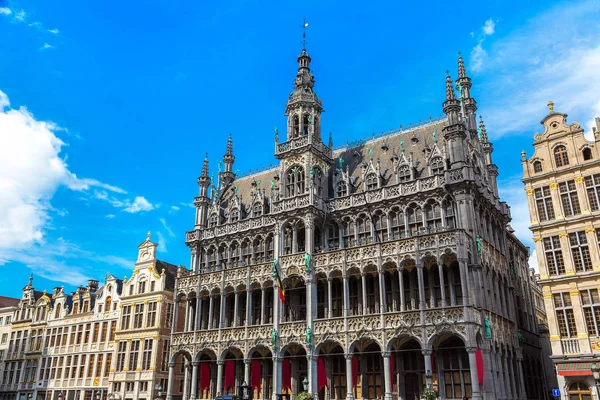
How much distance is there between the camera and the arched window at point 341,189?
47312 mm

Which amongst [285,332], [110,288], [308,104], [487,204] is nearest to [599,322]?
[487,204]

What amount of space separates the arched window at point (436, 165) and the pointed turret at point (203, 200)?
24074mm

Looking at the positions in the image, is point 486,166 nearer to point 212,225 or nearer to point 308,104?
point 308,104

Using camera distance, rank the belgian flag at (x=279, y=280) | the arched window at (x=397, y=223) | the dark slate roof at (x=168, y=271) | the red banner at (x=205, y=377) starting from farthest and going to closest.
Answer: the dark slate roof at (x=168, y=271) < the red banner at (x=205, y=377) < the belgian flag at (x=279, y=280) < the arched window at (x=397, y=223)

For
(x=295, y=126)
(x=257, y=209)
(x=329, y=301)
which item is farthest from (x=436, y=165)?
(x=257, y=209)

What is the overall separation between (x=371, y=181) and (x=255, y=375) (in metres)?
18.5

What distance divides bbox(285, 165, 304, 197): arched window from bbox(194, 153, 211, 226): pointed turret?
37.5ft

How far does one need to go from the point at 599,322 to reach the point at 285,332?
2195cm

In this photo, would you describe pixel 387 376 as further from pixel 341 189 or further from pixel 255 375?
pixel 341 189

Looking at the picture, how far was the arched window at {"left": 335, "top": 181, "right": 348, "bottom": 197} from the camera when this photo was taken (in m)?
47.3

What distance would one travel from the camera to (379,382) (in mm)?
39938

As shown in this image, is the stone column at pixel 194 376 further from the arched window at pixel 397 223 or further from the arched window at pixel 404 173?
the arched window at pixel 404 173

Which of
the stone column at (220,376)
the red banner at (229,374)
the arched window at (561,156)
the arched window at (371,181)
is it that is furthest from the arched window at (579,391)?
the stone column at (220,376)

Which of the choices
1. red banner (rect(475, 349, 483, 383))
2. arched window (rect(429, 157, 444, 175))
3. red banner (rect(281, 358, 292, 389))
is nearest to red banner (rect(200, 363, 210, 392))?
red banner (rect(281, 358, 292, 389))
